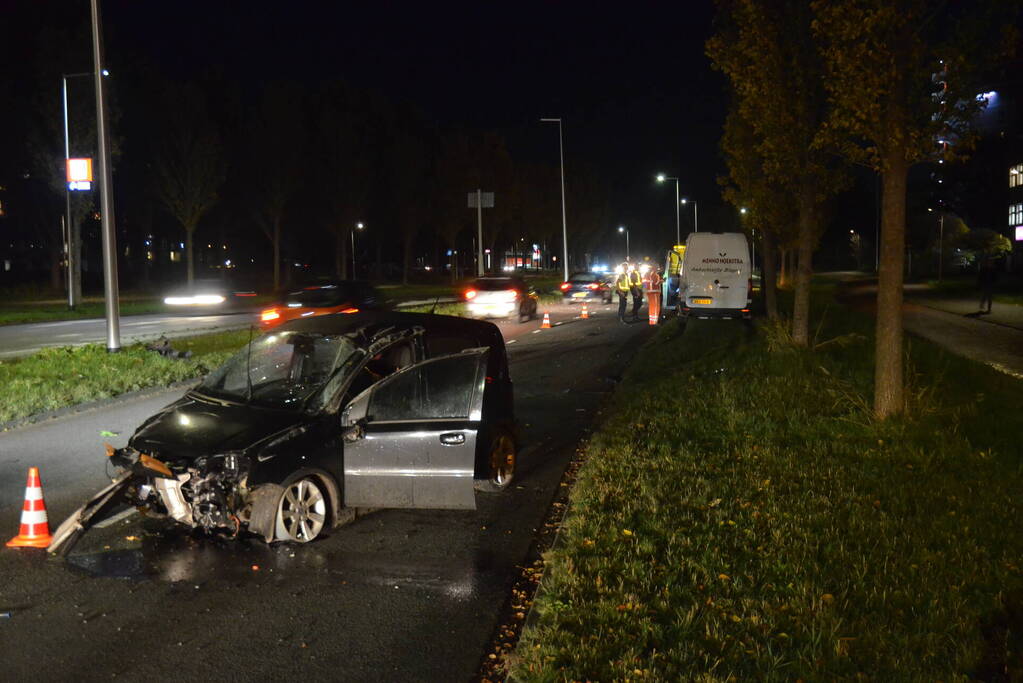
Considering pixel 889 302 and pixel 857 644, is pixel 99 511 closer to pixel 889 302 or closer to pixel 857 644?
pixel 857 644

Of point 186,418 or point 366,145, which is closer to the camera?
point 186,418

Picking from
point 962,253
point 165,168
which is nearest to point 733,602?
point 165,168

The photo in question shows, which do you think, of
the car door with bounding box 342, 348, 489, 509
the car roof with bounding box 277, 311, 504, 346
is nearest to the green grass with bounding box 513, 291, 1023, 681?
the car door with bounding box 342, 348, 489, 509

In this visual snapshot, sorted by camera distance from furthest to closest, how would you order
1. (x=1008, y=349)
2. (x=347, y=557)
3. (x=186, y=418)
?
(x=1008, y=349) < (x=186, y=418) < (x=347, y=557)

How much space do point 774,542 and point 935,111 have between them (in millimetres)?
5917

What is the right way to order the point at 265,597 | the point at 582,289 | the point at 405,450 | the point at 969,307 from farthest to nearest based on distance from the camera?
1. the point at 582,289
2. the point at 969,307
3. the point at 405,450
4. the point at 265,597

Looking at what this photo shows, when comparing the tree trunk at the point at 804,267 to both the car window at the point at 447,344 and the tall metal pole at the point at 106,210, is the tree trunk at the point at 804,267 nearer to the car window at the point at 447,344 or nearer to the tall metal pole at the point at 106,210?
the car window at the point at 447,344

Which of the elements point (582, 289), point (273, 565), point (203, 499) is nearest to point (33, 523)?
point (203, 499)

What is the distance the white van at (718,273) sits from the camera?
81.4ft

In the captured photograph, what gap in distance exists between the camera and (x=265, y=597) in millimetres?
5680

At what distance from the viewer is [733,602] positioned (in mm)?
5102

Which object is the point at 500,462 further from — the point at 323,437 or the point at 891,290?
the point at 891,290

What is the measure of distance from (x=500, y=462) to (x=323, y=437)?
6.26 feet

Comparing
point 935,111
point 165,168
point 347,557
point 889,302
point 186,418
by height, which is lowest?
point 347,557
